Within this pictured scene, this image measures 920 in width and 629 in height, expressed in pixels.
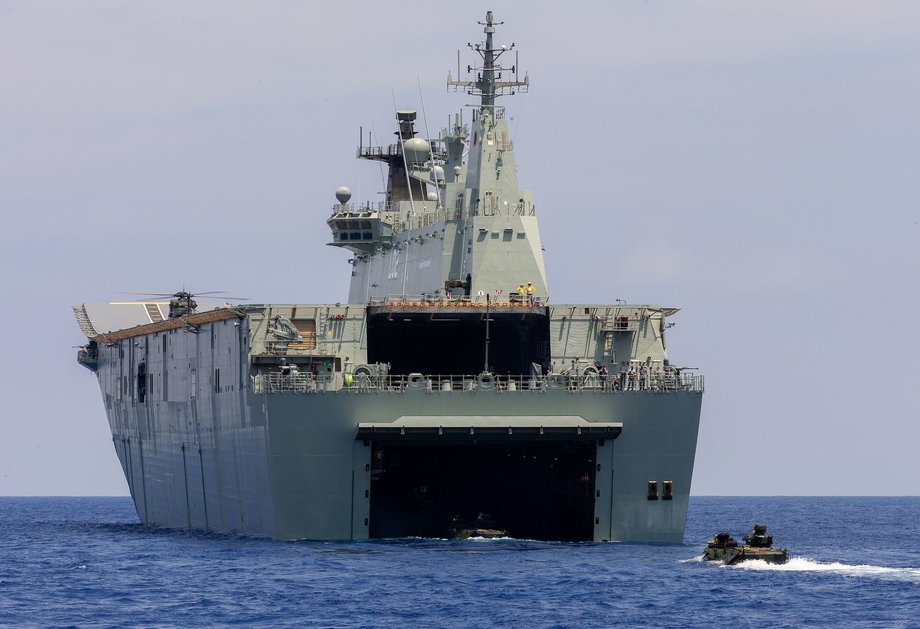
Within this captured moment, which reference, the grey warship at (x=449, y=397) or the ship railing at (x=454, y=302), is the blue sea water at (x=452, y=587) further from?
the ship railing at (x=454, y=302)

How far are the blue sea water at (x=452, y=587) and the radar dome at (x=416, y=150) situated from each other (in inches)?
836

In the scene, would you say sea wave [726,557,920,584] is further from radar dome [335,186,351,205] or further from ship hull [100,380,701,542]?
radar dome [335,186,351,205]

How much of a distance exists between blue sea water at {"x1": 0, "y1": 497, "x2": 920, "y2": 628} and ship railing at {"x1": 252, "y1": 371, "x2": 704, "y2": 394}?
4.60 m

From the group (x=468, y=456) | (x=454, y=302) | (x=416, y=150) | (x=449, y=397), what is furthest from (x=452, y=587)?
(x=416, y=150)

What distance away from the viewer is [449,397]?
170ft

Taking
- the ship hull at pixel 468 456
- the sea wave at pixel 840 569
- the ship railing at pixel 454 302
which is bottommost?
the sea wave at pixel 840 569

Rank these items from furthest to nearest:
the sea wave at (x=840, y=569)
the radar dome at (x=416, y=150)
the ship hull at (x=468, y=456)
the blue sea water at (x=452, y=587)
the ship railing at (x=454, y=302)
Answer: the radar dome at (x=416, y=150) → the ship railing at (x=454, y=302) → the ship hull at (x=468, y=456) → the sea wave at (x=840, y=569) → the blue sea water at (x=452, y=587)

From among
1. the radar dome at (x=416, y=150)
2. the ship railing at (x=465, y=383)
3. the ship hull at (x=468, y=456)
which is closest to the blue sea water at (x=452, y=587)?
the ship hull at (x=468, y=456)

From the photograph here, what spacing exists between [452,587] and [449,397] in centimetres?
918

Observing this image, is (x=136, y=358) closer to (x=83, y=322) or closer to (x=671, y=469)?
(x=83, y=322)

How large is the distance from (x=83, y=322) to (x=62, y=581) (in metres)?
34.7

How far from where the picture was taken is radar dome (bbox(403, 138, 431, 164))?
238 ft

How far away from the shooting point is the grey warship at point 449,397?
51938 millimetres

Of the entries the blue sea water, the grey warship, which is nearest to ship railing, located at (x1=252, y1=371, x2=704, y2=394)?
the grey warship
